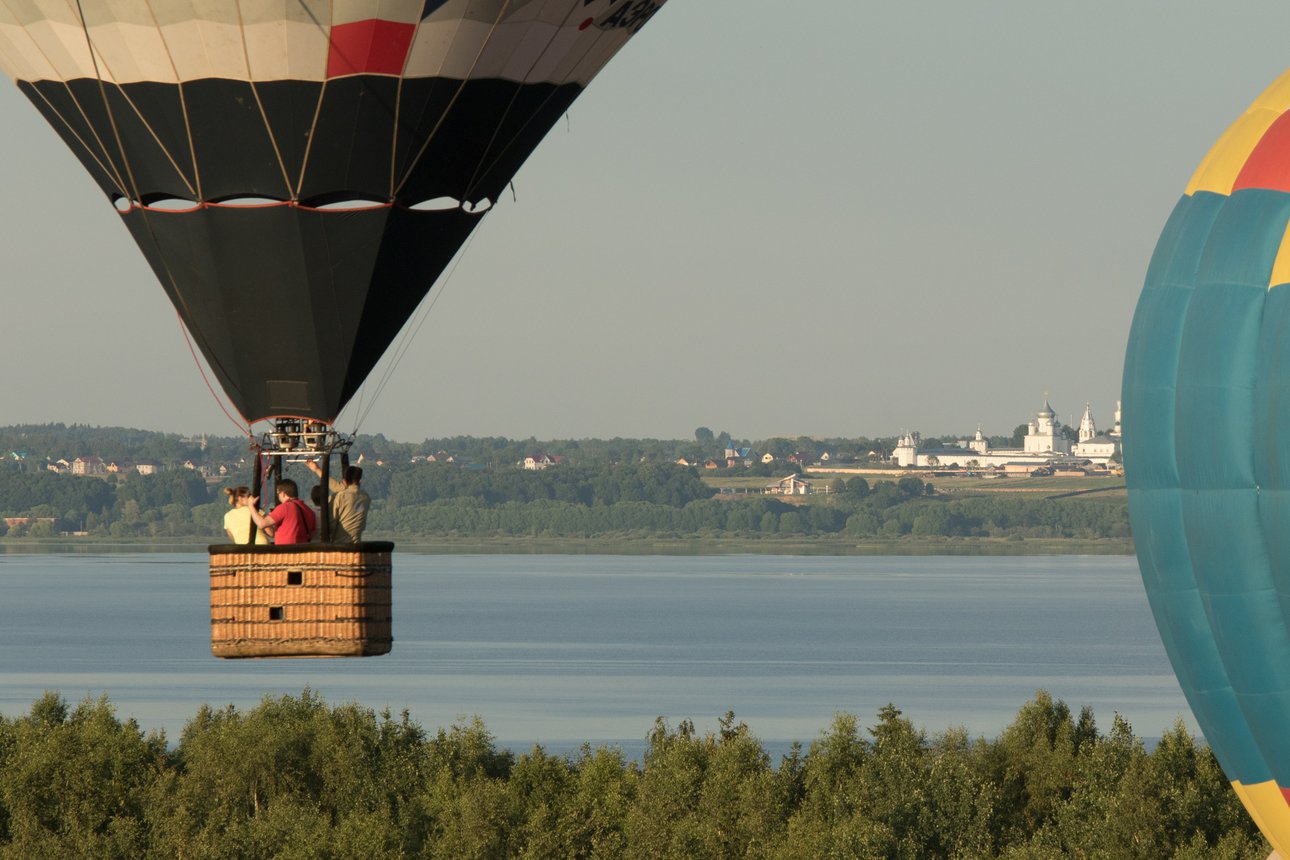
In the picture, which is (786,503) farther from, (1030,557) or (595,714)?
(595,714)

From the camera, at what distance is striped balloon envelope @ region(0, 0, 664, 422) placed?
12.8m

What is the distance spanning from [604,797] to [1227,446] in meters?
19.6

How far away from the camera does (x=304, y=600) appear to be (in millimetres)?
11719

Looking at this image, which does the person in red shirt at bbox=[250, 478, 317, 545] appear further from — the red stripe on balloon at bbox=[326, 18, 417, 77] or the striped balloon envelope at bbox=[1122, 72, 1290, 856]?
the striped balloon envelope at bbox=[1122, 72, 1290, 856]

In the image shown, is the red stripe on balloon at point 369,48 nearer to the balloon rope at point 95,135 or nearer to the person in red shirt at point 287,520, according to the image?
the balloon rope at point 95,135

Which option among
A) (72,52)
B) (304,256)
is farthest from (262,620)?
(72,52)

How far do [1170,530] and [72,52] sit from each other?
6.53 metres

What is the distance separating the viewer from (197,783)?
34.0m

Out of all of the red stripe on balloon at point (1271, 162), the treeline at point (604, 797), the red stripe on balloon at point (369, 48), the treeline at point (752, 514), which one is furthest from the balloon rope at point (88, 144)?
the treeline at point (752, 514)

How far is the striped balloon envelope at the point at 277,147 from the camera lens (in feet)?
42.0

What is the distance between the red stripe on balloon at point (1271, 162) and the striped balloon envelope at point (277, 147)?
4.03m

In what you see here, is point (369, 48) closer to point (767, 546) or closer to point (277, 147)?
point (277, 147)

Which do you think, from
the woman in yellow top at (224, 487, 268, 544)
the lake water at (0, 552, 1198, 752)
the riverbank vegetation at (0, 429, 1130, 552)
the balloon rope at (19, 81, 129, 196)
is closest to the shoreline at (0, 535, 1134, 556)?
the riverbank vegetation at (0, 429, 1130, 552)

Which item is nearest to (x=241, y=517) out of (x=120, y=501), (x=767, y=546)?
(x=120, y=501)
